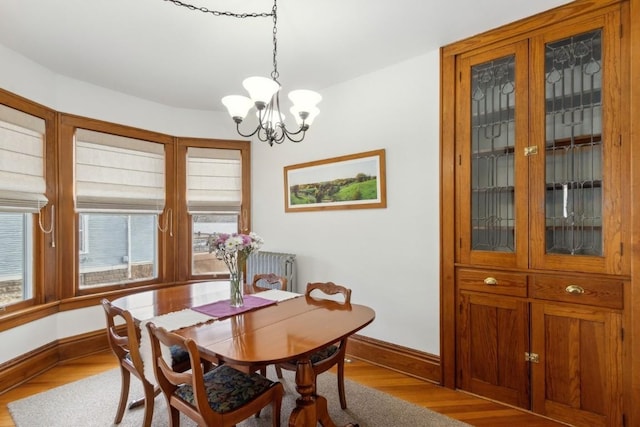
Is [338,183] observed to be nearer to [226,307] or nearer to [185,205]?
[226,307]

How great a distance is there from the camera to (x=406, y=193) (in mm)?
2830

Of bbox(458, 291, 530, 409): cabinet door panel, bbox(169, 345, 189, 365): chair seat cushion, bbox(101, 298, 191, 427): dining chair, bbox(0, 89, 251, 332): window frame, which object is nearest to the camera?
bbox(101, 298, 191, 427): dining chair

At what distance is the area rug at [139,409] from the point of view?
2.12 meters

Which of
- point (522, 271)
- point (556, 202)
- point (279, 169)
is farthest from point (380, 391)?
point (279, 169)

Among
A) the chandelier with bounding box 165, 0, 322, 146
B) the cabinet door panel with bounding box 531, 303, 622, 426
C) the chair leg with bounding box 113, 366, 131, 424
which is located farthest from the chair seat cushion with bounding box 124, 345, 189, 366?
the cabinet door panel with bounding box 531, 303, 622, 426

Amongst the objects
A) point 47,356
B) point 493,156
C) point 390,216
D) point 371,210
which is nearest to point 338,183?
point 371,210

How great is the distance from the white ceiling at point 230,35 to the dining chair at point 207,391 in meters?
1.95

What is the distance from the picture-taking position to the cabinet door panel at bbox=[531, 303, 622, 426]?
198 cm

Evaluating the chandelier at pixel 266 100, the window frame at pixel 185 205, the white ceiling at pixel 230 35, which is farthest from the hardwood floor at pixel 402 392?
the white ceiling at pixel 230 35

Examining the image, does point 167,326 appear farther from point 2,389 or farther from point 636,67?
point 636,67

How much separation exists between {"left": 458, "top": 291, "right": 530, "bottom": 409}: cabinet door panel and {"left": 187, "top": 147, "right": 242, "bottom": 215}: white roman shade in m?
2.82

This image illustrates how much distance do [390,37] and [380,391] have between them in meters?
2.64

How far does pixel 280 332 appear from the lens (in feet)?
5.55

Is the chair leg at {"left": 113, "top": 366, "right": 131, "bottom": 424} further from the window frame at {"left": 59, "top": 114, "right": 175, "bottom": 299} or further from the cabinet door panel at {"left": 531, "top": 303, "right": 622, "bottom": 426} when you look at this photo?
the cabinet door panel at {"left": 531, "top": 303, "right": 622, "bottom": 426}
